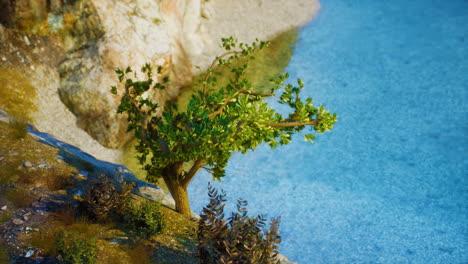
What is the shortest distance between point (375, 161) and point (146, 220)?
8163 mm

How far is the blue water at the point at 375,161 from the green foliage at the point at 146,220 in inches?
156

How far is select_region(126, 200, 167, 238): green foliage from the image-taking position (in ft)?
22.9

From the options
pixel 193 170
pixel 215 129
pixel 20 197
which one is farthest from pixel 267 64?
pixel 20 197

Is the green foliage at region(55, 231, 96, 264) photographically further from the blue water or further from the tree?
the blue water

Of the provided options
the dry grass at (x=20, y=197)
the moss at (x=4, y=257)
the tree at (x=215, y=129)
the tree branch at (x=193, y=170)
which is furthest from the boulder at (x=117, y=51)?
the moss at (x=4, y=257)

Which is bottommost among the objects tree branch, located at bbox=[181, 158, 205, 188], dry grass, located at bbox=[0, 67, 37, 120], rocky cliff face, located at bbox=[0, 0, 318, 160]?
tree branch, located at bbox=[181, 158, 205, 188]

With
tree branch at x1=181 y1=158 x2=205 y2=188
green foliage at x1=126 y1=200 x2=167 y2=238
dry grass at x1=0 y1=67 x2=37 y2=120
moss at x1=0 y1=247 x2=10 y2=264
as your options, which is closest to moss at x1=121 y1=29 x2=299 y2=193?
dry grass at x1=0 y1=67 x2=37 y2=120

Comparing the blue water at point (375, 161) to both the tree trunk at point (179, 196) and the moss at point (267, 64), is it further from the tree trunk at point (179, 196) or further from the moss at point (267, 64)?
the tree trunk at point (179, 196)

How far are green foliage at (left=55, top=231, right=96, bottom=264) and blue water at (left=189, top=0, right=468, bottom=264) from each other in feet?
16.9

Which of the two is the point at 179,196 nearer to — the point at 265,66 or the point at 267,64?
the point at 265,66

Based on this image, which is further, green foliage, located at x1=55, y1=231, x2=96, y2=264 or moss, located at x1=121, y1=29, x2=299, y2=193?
moss, located at x1=121, y1=29, x2=299, y2=193

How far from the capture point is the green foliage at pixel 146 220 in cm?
697

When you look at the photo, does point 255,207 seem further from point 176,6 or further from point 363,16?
point 363,16

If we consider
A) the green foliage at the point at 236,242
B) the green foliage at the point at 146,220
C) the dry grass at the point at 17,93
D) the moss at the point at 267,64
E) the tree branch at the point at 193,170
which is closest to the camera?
the green foliage at the point at 236,242
